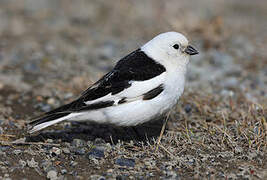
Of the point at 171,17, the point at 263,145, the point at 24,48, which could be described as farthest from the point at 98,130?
the point at 171,17

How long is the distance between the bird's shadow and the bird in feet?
1.18

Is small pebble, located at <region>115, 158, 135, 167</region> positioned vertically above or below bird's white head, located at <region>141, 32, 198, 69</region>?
below

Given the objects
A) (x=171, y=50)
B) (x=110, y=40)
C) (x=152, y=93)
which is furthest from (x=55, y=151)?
(x=110, y=40)

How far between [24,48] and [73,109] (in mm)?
3434

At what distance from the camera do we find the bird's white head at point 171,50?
148 inches

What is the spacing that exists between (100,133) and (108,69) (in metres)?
2.00

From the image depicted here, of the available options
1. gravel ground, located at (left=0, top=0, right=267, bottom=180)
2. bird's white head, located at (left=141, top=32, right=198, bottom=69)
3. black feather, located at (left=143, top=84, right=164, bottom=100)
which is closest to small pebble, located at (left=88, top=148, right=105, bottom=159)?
gravel ground, located at (left=0, top=0, right=267, bottom=180)

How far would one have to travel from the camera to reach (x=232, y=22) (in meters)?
8.27

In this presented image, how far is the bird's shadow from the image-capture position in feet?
12.8

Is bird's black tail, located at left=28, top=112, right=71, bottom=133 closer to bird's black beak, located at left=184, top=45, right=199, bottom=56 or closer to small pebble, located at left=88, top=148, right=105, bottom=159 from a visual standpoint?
Answer: small pebble, located at left=88, top=148, right=105, bottom=159

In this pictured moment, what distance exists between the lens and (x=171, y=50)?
3805mm

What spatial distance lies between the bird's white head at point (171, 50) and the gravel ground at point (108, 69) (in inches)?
25.2

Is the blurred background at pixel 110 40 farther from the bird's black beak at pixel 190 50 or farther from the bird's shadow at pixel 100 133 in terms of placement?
the bird's black beak at pixel 190 50

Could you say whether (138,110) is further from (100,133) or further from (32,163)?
(32,163)
